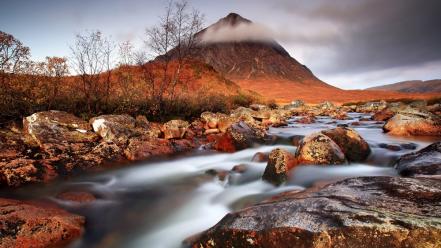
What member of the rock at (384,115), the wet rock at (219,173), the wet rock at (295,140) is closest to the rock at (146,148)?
the wet rock at (219,173)

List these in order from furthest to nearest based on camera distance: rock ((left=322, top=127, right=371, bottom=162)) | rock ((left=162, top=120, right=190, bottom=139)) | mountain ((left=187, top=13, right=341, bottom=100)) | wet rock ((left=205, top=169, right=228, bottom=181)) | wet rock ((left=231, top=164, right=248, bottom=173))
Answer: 1. mountain ((left=187, top=13, right=341, bottom=100))
2. rock ((left=162, top=120, right=190, bottom=139))
3. rock ((left=322, top=127, right=371, bottom=162))
4. wet rock ((left=231, top=164, right=248, bottom=173))
5. wet rock ((left=205, top=169, right=228, bottom=181))

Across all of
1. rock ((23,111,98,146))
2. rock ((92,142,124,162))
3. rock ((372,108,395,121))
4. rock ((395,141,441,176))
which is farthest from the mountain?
rock ((395,141,441,176))

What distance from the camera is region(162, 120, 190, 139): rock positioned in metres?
11.5

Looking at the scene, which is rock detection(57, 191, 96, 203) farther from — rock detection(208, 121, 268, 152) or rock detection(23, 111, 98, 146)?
rock detection(208, 121, 268, 152)

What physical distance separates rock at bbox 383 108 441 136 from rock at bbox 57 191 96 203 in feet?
39.1

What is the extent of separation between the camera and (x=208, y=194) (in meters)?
6.61

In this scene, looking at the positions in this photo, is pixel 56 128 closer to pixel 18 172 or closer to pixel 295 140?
pixel 18 172

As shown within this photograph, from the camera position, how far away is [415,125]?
38.9 feet

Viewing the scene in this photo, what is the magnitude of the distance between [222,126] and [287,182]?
25.5 ft

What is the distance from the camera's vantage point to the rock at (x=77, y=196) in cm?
599

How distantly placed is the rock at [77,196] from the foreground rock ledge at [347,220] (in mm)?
3582

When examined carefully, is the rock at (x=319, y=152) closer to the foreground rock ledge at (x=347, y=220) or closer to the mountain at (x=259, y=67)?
the foreground rock ledge at (x=347, y=220)

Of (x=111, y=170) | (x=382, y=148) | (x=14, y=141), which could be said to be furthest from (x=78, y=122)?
(x=382, y=148)

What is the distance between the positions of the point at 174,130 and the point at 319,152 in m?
6.14
